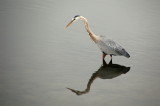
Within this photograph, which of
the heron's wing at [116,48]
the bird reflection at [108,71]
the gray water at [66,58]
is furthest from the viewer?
the heron's wing at [116,48]

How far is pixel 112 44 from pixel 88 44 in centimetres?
184

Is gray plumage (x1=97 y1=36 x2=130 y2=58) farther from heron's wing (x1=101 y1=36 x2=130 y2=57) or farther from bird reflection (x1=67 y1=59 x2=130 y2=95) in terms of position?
bird reflection (x1=67 y1=59 x2=130 y2=95)

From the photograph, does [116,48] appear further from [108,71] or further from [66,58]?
[66,58]

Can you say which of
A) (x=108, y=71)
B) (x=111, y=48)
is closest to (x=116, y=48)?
(x=111, y=48)

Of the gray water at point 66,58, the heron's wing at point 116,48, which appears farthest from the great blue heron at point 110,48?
the gray water at point 66,58

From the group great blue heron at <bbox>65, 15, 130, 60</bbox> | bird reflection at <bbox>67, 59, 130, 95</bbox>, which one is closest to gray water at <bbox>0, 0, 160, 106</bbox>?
bird reflection at <bbox>67, 59, 130, 95</bbox>

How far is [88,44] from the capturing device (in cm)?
1241

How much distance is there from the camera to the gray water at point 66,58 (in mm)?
7820

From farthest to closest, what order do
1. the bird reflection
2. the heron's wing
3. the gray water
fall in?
the heron's wing
the bird reflection
the gray water

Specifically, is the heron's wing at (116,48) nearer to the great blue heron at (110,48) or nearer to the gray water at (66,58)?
the great blue heron at (110,48)

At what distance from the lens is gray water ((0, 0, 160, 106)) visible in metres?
7.82

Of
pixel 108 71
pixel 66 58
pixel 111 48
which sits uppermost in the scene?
pixel 111 48

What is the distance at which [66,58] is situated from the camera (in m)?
10.4

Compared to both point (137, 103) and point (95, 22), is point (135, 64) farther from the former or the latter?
point (95, 22)
